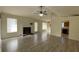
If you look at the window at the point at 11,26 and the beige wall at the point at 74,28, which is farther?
the beige wall at the point at 74,28

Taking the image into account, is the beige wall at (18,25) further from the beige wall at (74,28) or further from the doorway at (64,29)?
the beige wall at (74,28)

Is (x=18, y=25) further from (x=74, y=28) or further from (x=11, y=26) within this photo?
(x=74, y=28)

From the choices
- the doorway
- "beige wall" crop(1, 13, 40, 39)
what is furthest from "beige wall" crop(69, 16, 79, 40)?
"beige wall" crop(1, 13, 40, 39)

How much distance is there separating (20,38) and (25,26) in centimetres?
149

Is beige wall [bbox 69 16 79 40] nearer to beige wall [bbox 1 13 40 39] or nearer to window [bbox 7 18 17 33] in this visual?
beige wall [bbox 1 13 40 39]

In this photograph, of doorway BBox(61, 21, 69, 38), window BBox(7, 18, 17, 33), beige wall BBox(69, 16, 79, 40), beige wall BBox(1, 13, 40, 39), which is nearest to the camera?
doorway BBox(61, 21, 69, 38)

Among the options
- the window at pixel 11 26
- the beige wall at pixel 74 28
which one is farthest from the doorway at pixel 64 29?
the window at pixel 11 26

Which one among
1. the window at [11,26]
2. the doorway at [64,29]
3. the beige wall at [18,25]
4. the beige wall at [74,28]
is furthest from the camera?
the beige wall at [74,28]

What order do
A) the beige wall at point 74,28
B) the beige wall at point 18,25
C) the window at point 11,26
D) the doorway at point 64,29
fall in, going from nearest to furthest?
the doorway at point 64,29 < the beige wall at point 18,25 < the window at point 11,26 < the beige wall at point 74,28

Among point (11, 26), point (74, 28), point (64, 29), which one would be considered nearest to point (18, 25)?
point (11, 26)

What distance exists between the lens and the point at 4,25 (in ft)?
21.2
